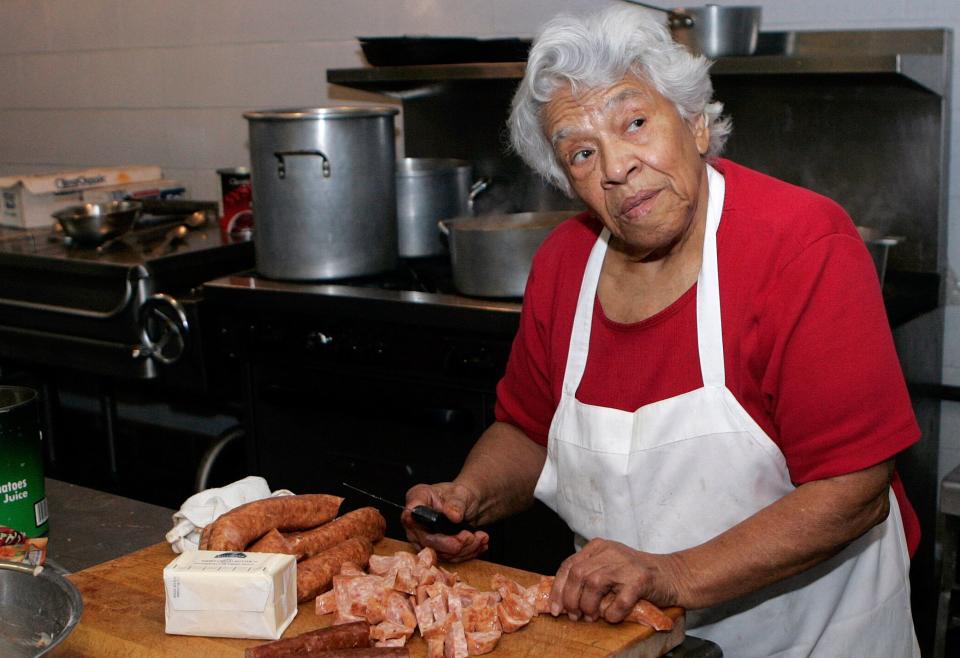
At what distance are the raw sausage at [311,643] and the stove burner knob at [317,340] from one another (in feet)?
4.85

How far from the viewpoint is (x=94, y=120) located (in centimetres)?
439

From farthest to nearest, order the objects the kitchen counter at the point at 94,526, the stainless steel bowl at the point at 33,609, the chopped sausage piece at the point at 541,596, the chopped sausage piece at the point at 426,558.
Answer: the kitchen counter at the point at 94,526
the chopped sausage piece at the point at 426,558
the chopped sausage piece at the point at 541,596
the stainless steel bowl at the point at 33,609

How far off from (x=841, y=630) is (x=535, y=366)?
24.9 inches

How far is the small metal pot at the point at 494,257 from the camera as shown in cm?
255

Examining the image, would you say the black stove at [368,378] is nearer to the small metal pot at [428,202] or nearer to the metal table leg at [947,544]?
the small metal pot at [428,202]

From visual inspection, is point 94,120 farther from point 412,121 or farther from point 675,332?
point 675,332

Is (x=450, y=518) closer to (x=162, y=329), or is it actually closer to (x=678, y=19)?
(x=678, y=19)

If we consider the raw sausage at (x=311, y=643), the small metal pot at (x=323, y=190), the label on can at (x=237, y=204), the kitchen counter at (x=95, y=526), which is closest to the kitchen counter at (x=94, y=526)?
the kitchen counter at (x=95, y=526)

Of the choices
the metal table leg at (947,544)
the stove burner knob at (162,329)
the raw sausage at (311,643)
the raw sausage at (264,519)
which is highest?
the raw sausage at (264,519)

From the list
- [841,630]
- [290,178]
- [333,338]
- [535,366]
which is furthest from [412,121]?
[841,630]

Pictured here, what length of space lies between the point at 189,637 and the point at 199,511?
0.27 m

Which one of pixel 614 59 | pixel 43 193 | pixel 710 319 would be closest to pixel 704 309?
pixel 710 319

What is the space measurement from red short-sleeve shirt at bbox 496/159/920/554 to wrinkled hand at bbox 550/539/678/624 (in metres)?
0.27

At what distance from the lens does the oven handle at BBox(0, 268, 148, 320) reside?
308cm
